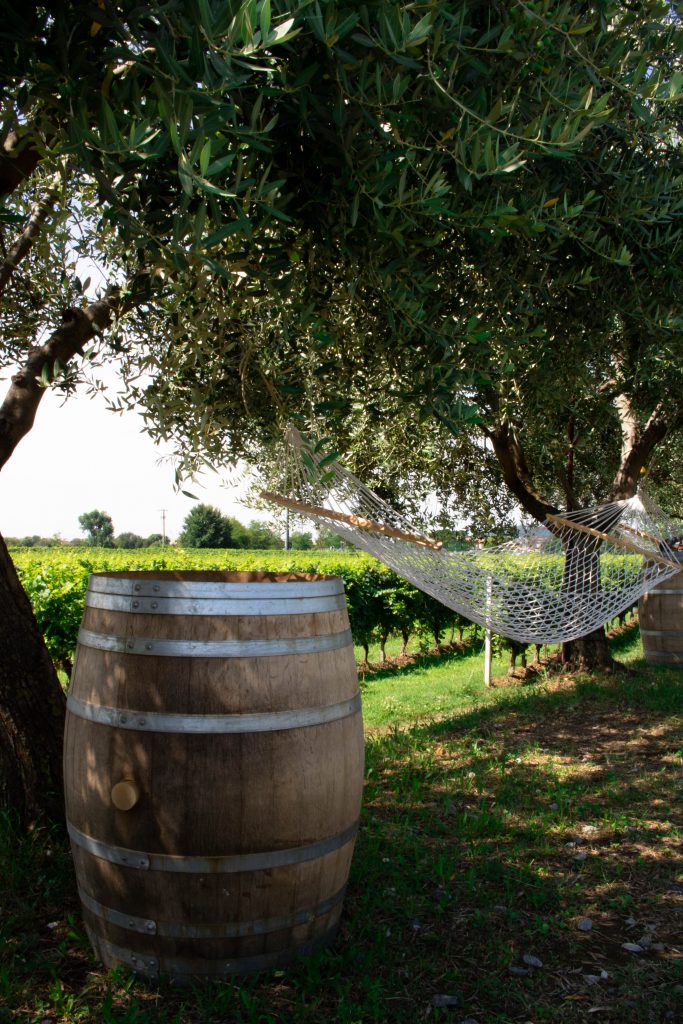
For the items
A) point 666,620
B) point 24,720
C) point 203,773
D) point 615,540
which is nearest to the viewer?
point 203,773

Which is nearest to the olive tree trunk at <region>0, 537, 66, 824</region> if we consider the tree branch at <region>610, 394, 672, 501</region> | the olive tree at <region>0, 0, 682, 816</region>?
the olive tree at <region>0, 0, 682, 816</region>

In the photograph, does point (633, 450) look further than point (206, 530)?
No

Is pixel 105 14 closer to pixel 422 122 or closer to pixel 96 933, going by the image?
pixel 422 122

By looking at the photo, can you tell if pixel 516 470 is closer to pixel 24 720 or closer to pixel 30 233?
pixel 30 233

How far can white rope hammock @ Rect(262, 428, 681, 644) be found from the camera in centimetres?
466

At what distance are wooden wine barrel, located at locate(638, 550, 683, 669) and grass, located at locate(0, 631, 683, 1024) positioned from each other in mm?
3807

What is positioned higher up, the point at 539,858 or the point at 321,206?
the point at 321,206

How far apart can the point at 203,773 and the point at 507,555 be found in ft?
15.2

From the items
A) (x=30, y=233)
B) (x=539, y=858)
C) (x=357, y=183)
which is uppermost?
(x=30, y=233)

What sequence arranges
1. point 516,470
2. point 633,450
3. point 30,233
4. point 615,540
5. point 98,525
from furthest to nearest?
1. point 98,525
2. point 633,450
3. point 516,470
4. point 615,540
5. point 30,233

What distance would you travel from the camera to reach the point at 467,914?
307 cm

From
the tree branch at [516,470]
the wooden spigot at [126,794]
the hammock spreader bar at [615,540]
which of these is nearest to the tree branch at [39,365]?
the wooden spigot at [126,794]

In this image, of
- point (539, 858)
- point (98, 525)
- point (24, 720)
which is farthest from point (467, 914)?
point (98, 525)

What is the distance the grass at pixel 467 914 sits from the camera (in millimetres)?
2424
